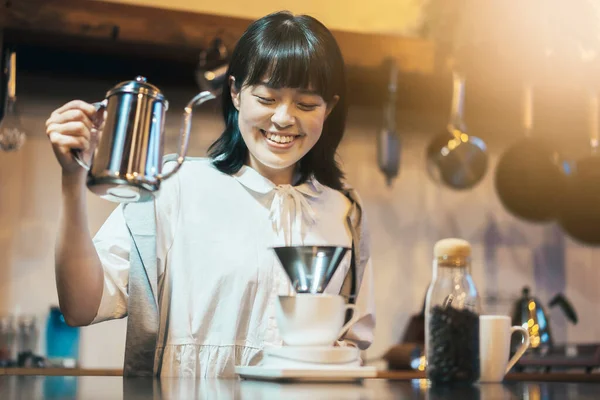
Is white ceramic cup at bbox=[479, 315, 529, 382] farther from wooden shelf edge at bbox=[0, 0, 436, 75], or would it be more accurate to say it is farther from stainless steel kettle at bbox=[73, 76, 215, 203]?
wooden shelf edge at bbox=[0, 0, 436, 75]

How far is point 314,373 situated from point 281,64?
0.59 meters

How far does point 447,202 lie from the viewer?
352 cm

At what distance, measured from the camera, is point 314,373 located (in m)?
0.99

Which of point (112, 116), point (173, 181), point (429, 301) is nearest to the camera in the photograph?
point (112, 116)

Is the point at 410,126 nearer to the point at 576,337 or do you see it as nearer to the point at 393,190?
the point at 393,190

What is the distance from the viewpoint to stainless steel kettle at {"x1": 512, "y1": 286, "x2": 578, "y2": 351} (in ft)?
9.70

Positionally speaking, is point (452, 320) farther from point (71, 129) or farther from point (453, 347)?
point (71, 129)

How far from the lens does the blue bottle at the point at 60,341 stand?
117 inches

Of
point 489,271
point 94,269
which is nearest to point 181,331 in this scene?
point 94,269

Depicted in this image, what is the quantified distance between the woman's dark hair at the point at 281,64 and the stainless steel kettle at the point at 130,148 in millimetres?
308

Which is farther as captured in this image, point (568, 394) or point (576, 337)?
point (576, 337)

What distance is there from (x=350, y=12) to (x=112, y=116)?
2.44m

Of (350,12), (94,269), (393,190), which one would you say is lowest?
(94,269)

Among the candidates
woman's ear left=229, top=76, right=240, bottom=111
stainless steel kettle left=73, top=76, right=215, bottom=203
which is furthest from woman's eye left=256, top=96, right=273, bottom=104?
stainless steel kettle left=73, top=76, right=215, bottom=203
